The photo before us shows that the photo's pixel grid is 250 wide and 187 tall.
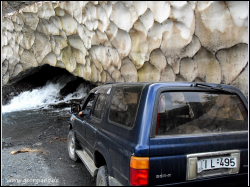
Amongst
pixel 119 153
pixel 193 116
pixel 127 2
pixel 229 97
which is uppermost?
pixel 127 2

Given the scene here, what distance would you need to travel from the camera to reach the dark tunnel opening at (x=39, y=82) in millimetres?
14812

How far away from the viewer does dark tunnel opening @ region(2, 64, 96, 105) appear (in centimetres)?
1481

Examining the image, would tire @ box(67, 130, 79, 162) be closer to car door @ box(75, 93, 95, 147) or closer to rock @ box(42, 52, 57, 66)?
car door @ box(75, 93, 95, 147)

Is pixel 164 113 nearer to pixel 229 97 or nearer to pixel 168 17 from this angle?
pixel 229 97

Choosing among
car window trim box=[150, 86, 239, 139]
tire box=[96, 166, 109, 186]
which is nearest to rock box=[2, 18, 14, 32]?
tire box=[96, 166, 109, 186]

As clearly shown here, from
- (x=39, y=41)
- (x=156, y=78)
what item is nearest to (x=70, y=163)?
(x=156, y=78)

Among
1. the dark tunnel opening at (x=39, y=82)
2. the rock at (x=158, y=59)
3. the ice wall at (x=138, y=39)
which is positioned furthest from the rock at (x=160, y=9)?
the dark tunnel opening at (x=39, y=82)

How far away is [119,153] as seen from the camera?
2.21 meters

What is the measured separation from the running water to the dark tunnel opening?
Result: 0.30 meters

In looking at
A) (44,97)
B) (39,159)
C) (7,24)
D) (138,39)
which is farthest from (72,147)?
(7,24)

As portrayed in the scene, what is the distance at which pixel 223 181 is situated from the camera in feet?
7.04

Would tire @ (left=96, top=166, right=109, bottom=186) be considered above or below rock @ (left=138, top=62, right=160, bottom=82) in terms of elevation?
below

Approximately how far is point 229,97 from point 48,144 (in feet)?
16.0

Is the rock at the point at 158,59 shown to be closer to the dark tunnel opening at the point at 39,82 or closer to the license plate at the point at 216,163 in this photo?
the license plate at the point at 216,163
